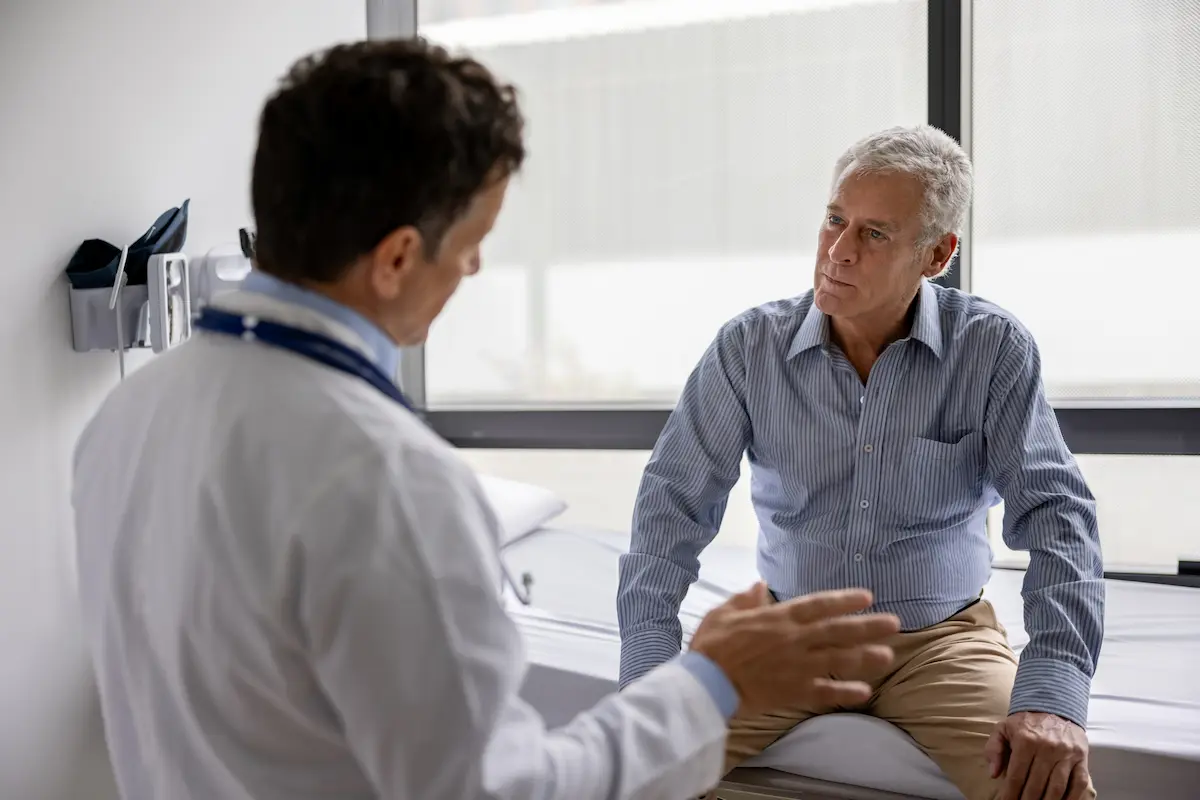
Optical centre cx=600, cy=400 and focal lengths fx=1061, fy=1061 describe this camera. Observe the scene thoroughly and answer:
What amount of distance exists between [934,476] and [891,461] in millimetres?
72

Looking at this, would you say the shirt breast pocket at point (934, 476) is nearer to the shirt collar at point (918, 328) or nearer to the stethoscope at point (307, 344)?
the shirt collar at point (918, 328)

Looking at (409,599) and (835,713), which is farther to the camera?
(835,713)

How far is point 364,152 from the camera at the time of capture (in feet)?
2.60

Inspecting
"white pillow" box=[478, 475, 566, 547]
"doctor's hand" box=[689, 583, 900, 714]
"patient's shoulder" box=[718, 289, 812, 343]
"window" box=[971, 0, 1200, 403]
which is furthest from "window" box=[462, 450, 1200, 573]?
"doctor's hand" box=[689, 583, 900, 714]

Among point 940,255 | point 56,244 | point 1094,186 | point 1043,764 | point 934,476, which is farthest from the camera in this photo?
point 1094,186

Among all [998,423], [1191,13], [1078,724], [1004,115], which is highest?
[1191,13]

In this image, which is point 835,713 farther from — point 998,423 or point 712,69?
point 712,69

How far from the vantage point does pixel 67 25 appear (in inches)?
77.9

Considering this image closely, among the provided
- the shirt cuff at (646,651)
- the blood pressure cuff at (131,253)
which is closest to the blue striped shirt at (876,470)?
the shirt cuff at (646,651)

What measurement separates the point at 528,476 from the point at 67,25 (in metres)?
1.68

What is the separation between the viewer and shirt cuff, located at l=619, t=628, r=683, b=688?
1601 mm

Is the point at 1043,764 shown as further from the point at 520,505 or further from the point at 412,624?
the point at 520,505

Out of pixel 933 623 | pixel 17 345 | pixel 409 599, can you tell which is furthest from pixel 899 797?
pixel 17 345

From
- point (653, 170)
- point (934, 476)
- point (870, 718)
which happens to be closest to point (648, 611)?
point (870, 718)
